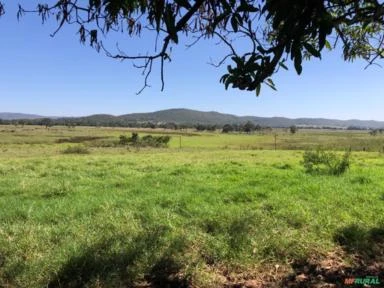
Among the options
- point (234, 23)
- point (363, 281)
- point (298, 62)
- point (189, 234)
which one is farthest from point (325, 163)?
point (298, 62)

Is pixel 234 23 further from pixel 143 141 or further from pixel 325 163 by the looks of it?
pixel 143 141

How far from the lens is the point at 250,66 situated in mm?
3184

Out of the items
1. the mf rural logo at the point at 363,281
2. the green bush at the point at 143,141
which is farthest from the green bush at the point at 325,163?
the green bush at the point at 143,141

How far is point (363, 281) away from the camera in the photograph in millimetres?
3916

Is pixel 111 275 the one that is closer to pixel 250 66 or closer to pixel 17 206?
pixel 250 66

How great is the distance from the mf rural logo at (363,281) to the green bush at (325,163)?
7.97 m

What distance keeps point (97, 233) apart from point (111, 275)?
1344 mm

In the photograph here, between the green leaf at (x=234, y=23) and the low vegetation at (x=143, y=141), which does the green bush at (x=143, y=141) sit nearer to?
the low vegetation at (x=143, y=141)

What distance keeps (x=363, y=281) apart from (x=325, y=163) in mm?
9629

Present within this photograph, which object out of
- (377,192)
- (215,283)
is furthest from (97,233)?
(377,192)

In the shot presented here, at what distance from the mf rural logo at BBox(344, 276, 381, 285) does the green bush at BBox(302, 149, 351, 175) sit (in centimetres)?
797

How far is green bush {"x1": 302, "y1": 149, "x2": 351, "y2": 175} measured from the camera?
12039 millimetres

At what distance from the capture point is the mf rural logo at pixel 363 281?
3.89 m

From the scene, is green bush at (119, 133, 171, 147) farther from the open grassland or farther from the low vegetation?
the open grassland
